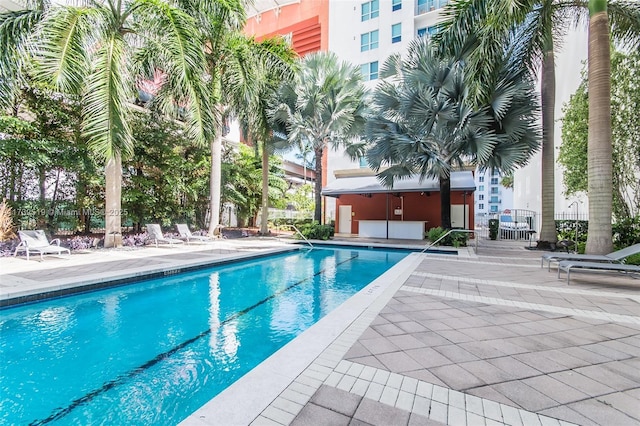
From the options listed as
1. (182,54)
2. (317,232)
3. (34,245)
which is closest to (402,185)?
(317,232)

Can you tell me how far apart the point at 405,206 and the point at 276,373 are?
1839 cm

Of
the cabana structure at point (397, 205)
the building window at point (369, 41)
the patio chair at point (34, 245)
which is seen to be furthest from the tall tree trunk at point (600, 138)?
the building window at point (369, 41)

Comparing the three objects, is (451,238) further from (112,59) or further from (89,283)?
(112,59)

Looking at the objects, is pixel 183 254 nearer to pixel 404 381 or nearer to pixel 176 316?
pixel 176 316

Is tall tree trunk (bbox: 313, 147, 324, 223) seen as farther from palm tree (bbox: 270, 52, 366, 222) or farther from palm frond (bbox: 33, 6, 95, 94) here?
palm frond (bbox: 33, 6, 95, 94)

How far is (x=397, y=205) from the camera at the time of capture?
66.8 ft

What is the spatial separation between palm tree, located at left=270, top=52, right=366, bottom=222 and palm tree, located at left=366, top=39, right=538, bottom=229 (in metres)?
2.26

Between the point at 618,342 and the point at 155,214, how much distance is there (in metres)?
17.2

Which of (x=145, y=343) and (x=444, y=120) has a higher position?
(x=444, y=120)

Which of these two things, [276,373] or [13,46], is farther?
[13,46]

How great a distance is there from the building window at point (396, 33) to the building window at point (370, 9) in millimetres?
2290

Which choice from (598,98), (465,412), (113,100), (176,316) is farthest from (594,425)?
(113,100)

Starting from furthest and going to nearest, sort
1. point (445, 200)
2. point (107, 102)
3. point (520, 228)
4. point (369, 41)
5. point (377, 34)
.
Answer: point (369, 41) → point (377, 34) → point (520, 228) → point (445, 200) → point (107, 102)

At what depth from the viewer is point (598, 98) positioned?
27.2 ft
